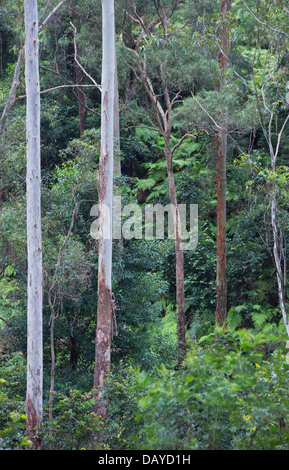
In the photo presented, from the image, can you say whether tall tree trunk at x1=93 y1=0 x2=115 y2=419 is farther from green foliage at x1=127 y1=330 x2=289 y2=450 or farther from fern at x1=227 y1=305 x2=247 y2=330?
fern at x1=227 y1=305 x2=247 y2=330

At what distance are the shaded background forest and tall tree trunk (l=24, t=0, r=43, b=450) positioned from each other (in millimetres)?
638

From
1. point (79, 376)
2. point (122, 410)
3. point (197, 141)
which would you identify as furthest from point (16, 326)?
point (197, 141)

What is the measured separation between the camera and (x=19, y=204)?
990cm

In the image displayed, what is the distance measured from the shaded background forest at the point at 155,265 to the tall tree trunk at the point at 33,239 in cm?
64

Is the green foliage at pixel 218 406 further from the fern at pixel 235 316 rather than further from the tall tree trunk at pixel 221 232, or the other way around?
the fern at pixel 235 316

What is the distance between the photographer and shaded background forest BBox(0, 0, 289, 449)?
453 centimetres

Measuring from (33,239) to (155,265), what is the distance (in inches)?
163

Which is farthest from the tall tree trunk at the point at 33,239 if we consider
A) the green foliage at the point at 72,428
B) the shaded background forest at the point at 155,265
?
the green foliage at the point at 72,428

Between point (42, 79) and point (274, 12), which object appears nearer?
point (274, 12)

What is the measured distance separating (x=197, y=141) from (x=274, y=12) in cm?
882

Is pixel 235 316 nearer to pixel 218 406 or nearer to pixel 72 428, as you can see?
pixel 72 428

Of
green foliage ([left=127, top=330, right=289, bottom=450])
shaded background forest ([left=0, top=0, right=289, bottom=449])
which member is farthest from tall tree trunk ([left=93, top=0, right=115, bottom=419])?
green foliage ([left=127, top=330, right=289, bottom=450])

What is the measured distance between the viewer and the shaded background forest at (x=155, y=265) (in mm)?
4527

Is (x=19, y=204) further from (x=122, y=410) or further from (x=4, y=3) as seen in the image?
(x=4, y=3)
